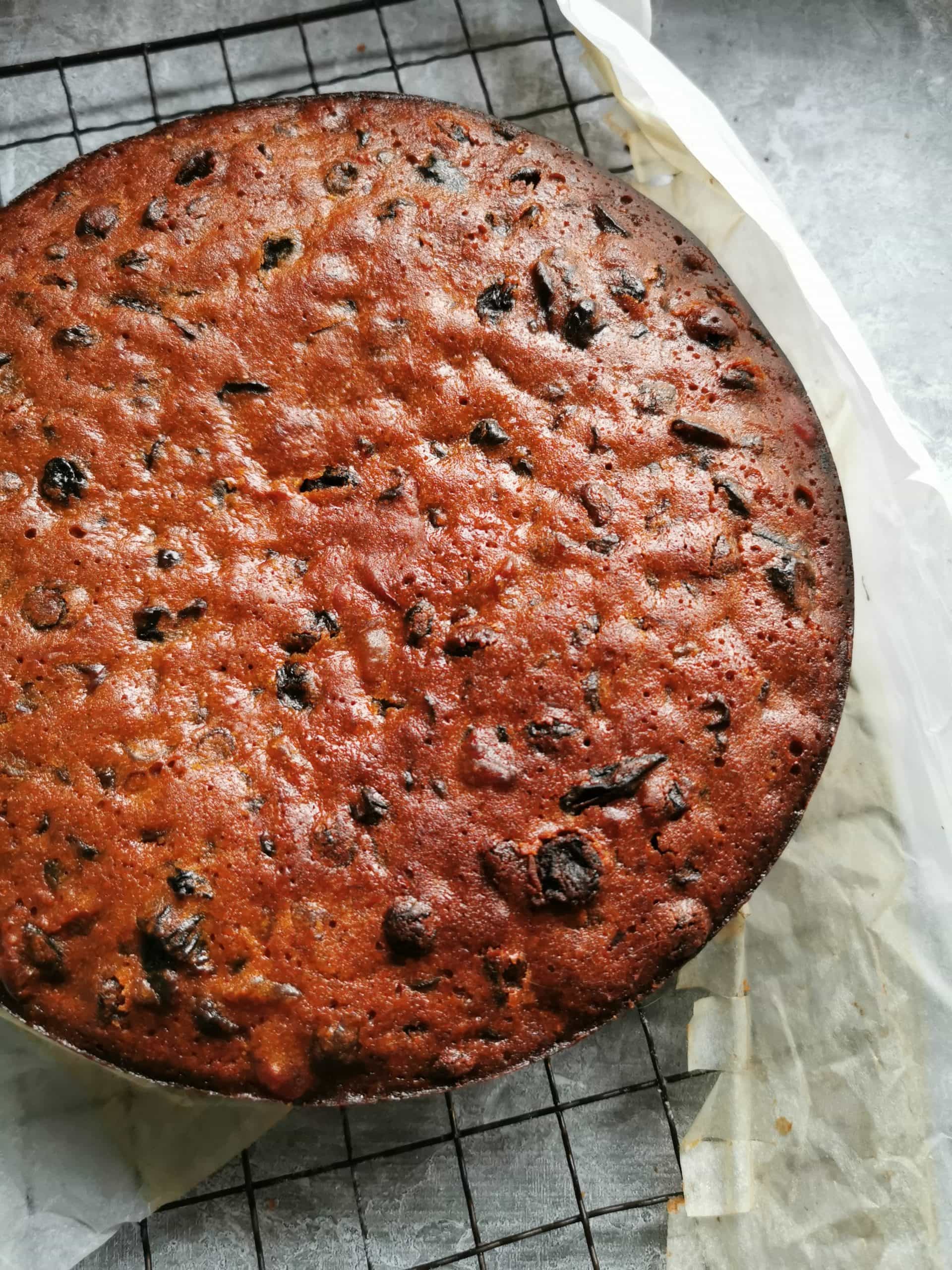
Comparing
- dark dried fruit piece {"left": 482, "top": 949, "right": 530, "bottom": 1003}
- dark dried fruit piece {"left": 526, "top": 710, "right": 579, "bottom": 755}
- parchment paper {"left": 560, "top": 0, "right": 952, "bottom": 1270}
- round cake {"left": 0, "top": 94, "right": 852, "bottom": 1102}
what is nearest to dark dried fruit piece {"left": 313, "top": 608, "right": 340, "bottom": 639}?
round cake {"left": 0, "top": 94, "right": 852, "bottom": 1102}

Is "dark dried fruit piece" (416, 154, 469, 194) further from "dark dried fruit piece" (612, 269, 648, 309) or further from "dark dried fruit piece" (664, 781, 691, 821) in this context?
"dark dried fruit piece" (664, 781, 691, 821)

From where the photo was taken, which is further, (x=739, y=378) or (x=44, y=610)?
(x=739, y=378)

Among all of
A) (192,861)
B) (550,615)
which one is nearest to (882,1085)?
(550,615)

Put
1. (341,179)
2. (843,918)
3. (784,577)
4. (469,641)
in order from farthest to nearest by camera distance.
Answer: (843,918), (341,179), (784,577), (469,641)

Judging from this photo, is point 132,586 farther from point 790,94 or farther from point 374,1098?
point 790,94

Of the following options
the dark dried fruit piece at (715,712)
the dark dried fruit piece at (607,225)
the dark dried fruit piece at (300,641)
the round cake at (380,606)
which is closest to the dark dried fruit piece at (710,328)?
the round cake at (380,606)

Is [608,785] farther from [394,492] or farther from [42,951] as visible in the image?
[42,951]

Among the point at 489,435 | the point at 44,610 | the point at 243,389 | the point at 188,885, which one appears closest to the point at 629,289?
the point at 489,435
